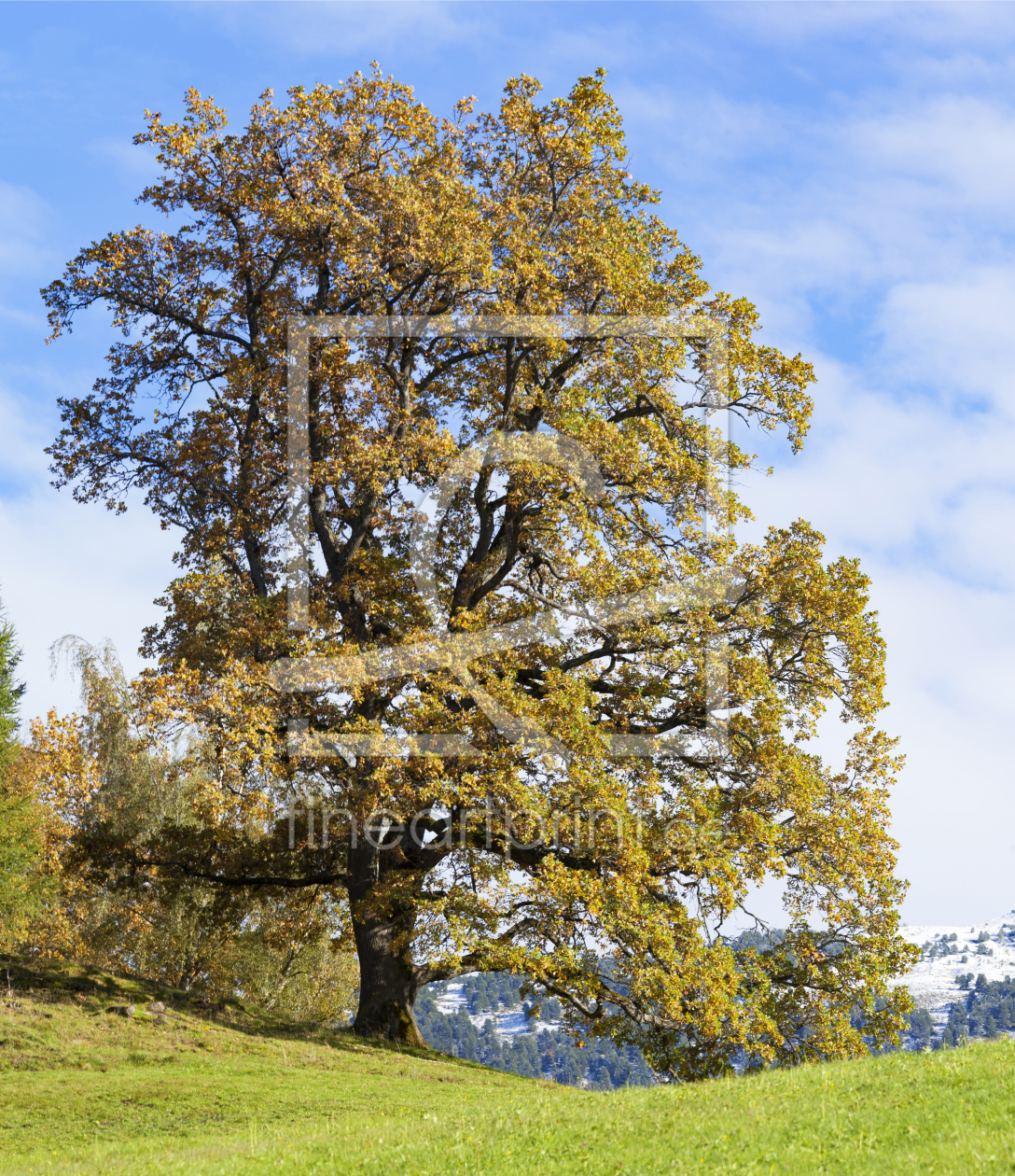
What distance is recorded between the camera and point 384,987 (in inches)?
930

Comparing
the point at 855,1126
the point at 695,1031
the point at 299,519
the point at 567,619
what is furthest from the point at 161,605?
the point at 855,1126

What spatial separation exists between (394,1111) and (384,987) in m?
8.06

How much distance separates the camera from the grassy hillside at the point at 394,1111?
9797 millimetres

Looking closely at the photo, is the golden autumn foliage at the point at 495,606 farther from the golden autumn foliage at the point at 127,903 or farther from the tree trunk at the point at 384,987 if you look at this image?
the golden autumn foliage at the point at 127,903

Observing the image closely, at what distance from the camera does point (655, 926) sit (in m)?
19.0

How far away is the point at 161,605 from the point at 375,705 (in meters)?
5.35

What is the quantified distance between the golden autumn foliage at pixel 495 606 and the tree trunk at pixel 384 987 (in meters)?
0.07

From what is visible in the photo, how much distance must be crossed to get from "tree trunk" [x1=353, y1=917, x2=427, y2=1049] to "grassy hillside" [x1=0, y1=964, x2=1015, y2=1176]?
1811 millimetres

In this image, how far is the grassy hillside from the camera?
9.80m

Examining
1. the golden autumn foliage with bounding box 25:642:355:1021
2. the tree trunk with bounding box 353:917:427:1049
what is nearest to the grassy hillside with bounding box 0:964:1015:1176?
the tree trunk with bounding box 353:917:427:1049

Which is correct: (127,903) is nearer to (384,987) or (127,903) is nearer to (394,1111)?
(384,987)

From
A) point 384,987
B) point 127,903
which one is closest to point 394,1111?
point 384,987

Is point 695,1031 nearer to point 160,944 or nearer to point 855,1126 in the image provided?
point 855,1126

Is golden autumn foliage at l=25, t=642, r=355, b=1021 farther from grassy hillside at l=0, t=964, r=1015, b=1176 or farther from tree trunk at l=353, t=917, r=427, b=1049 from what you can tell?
grassy hillside at l=0, t=964, r=1015, b=1176
